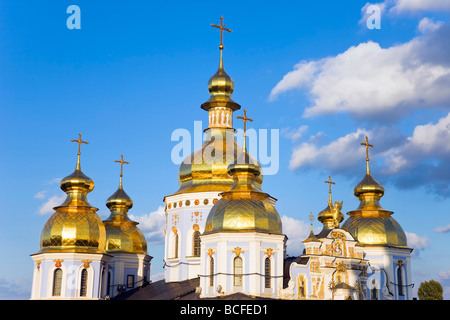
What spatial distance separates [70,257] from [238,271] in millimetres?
10200

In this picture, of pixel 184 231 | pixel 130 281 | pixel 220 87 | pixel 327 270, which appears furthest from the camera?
pixel 220 87

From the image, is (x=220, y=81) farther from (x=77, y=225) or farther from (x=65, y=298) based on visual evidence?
(x=65, y=298)

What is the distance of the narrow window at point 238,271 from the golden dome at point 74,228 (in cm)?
924

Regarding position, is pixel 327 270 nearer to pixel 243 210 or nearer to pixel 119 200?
pixel 243 210

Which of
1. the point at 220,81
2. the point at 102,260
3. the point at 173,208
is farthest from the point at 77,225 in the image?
the point at 220,81

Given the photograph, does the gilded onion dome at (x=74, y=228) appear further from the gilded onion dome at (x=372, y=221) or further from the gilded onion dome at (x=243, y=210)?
the gilded onion dome at (x=372, y=221)

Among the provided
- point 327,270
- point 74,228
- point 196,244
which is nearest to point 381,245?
point 327,270

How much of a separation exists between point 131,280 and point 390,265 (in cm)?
1771

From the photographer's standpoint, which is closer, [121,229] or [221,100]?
[221,100]

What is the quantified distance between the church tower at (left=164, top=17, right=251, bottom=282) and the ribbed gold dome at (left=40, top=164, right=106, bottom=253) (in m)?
5.27

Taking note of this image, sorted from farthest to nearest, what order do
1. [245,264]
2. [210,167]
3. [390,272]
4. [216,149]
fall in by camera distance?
[216,149], [210,167], [390,272], [245,264]

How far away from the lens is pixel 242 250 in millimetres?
34156

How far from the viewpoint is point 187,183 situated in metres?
43.6
